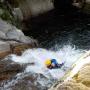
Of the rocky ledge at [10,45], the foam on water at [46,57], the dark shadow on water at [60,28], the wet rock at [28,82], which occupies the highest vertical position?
the rocky ledge at [10,45]

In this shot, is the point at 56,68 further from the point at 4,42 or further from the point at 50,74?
the point at 4,42

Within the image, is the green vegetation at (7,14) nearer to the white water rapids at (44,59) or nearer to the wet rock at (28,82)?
the white water rapids at (44,59)

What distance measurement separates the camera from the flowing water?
14.9m

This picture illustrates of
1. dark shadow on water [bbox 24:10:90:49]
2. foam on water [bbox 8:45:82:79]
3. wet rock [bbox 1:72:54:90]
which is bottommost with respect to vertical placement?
dark shadow on water [bbox 24:10:90:49]

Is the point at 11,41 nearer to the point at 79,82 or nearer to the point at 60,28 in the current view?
the point at 60,28

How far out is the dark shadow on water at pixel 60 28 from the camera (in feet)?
72.9

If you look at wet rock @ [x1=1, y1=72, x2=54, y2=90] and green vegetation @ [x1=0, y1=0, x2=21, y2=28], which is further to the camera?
green vegetation @ [x1=0, y1=0, x2=21, y2=28]

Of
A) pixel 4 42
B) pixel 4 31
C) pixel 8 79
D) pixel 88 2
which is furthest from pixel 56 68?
pixel 88 2

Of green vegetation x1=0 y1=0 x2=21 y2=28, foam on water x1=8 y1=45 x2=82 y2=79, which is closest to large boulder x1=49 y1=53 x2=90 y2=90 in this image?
foam on water x1=8 y1=45 x2=82 y2=79

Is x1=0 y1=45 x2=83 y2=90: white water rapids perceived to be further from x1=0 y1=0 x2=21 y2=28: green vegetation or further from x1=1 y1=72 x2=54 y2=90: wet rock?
x1=0 y1=0 x2=21 y2=28: green vegetation

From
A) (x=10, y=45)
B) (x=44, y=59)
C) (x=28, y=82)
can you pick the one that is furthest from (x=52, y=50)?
(x=28, y=82)

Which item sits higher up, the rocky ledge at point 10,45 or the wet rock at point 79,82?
the wet rock at point 79,82

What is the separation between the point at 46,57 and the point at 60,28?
789 centimetres

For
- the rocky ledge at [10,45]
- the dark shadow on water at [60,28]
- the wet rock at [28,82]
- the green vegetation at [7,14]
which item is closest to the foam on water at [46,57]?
the rocky ledge at [10,45]
